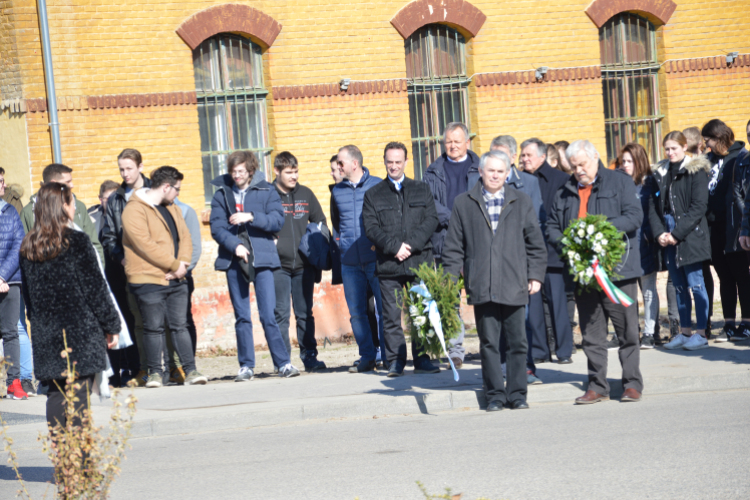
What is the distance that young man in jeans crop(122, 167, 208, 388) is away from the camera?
942cm

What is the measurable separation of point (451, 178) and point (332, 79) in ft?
16.9

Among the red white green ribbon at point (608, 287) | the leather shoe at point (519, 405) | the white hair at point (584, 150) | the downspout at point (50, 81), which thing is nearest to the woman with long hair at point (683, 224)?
the white hair at point (584, 150)

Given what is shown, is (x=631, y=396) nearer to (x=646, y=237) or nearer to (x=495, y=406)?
(x=495, y=406)

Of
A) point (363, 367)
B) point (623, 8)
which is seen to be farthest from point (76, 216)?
point (623, 8)

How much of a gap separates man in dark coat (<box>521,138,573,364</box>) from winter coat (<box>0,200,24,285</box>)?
527 cm

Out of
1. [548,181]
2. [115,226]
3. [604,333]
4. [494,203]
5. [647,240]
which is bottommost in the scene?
[604,333]

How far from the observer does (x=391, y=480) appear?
19.3 ft

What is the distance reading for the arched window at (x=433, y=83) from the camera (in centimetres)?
1490

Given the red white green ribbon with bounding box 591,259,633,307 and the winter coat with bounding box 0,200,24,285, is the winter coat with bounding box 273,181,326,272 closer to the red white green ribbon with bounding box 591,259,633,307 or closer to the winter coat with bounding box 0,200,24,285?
the winter coat with bounding box 0,200,24,285

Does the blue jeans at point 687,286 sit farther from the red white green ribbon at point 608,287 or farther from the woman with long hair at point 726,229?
the red white green ribbon at point 608,287

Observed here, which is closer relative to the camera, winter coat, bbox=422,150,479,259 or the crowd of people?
the crowd of people

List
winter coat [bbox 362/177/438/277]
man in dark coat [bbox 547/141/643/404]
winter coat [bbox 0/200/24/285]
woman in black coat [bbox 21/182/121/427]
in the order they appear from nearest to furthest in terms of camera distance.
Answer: woman in black coat [bbox 21/182/121/427], man in dark coat [bbox 547/141/643/404], winter coat [bbox 362/177/438/277], winter coat [bbox 0/200/24/285]

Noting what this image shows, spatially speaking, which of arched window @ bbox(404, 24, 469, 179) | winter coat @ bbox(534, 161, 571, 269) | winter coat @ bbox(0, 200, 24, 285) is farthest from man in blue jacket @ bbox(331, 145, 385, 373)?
arched window @ bbox(404, 24, 469, 179)

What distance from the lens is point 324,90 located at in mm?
14141
